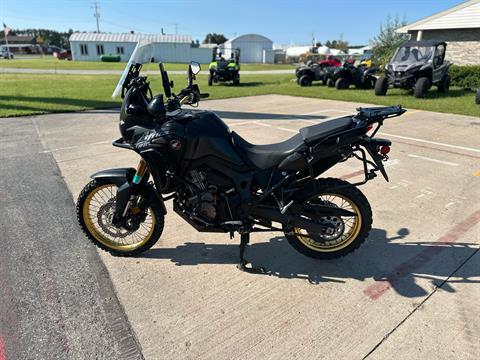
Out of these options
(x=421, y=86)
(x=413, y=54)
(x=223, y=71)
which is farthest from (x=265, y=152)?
(x=223, y=71)

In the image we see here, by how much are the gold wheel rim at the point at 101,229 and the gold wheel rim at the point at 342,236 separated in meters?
1.31

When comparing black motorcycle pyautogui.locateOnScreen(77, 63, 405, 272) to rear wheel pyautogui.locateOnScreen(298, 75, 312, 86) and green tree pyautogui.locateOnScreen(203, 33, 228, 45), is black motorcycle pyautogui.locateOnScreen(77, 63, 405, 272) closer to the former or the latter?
rear wheel pyautogui.locateOnScreen(298, 75, 312, 86)

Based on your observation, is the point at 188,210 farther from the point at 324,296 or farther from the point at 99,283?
the point at 324,296

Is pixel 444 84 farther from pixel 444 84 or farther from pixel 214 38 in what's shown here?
pixel 214 38

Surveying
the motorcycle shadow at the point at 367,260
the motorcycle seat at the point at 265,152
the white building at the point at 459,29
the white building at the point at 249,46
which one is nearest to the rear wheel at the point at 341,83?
the white building at the point at 459,29

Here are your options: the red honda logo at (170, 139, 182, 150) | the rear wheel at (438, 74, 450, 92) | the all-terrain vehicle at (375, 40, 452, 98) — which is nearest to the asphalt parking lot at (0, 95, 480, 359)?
the red honda logo at (170, 139, 182, 150)

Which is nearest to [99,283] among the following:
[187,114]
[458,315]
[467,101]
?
[187,114]

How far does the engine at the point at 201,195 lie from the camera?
9.62ft

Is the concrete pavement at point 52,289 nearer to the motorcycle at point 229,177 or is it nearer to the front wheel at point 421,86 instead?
the motorcycle at point 229,177

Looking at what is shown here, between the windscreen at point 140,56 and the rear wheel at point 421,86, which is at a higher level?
the windscreen at point 140,56

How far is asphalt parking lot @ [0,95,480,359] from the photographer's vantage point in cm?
231

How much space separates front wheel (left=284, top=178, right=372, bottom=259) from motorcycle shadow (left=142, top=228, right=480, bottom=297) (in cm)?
14

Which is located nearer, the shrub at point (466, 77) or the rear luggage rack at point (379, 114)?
the rear luggage rack at point (379, 114)

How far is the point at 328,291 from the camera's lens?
9.25ft
